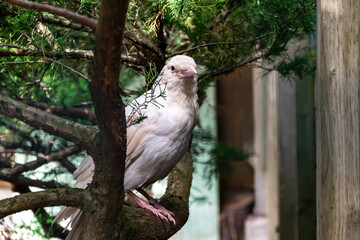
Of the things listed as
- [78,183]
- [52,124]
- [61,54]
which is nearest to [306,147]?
[78,183]

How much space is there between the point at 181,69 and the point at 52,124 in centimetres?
45

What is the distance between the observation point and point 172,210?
155cm

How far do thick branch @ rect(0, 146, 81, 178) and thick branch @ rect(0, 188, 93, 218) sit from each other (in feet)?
1.72

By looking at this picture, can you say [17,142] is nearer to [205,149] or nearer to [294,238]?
[205,149]

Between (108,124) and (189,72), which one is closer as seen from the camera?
(108,124)

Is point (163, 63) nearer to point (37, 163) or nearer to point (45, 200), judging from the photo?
point (37, 163)

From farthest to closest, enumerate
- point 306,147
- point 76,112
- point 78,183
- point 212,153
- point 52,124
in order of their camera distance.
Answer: point 306,147
point 212,153
point 76,112
point 78,183
point 52,124

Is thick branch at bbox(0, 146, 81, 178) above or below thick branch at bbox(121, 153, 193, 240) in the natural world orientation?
above

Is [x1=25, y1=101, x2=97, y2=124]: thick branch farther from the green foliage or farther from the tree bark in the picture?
the tree bark

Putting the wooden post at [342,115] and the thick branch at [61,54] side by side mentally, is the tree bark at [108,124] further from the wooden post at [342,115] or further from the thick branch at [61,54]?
the wooden post at [342,115]

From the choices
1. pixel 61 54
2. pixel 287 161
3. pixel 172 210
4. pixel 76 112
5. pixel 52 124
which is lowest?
pixel 172 210

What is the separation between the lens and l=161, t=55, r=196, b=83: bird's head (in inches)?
52.7

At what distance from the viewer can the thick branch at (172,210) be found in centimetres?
127

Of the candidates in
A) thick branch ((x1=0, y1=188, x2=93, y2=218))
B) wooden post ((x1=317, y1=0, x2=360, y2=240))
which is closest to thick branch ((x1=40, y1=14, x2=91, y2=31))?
thick branch ((x1=0, y1=188, x2=93, y2=218))
